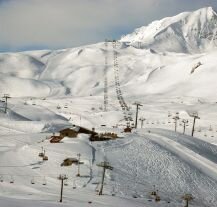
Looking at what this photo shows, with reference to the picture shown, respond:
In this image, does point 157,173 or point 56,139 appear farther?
point 56,139

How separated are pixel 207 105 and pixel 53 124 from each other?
75.3 meters

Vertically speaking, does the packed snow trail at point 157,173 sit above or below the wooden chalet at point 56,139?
below

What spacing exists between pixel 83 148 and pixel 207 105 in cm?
10949

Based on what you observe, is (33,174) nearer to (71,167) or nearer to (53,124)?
(71,167)

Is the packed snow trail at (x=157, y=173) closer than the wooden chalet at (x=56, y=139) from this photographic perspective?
Yes

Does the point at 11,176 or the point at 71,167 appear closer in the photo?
the point at 11,176

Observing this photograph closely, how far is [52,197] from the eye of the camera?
51844mm

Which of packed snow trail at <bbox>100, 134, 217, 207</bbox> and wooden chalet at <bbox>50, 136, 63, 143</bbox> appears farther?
wooden chalet at <bbox>50, 136, 63, 143</bbox>

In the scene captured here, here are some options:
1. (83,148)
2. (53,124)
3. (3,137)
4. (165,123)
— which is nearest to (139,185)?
(83,148)

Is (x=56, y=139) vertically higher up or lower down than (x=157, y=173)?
higher up

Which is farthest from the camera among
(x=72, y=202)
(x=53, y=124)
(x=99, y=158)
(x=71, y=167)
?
(x=53, y=124)

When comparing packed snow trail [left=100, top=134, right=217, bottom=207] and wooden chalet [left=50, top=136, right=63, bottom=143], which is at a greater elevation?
wooden chalet [left=50, top=136, right=63, bottom=143]

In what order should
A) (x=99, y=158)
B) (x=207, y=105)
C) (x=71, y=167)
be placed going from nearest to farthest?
(x=71, y=167) < (x=99, y=158) < (x=207, y=105)

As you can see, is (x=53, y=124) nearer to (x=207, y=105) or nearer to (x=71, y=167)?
(x=71, y=167)
